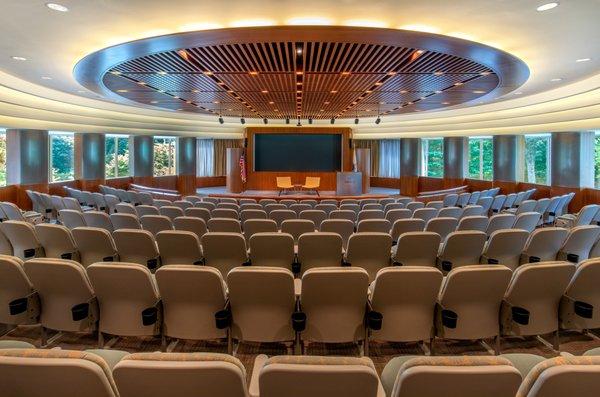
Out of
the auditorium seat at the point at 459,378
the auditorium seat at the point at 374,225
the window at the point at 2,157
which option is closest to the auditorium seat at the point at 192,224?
the auditorium seat at the point at 374,225

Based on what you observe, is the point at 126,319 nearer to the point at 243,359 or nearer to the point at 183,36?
the point at 243,359

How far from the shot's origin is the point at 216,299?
3.02m

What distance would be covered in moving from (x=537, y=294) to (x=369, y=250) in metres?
1.90

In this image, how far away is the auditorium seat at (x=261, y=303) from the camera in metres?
2.87

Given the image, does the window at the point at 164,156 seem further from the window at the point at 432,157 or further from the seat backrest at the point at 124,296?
the seat backrest at the point at 124,296

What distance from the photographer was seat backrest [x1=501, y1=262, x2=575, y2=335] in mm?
2961

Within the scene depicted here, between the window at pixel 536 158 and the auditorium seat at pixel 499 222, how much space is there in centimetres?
1080

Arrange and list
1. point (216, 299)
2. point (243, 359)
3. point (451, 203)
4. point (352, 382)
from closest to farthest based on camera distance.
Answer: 1. point (352, 382)
2. point (216, 299)
3. point (243, 359)
4. point (451, 203)

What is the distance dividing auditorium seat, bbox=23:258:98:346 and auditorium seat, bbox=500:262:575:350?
3221 millimetres

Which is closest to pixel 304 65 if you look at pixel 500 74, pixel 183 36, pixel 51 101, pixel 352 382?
pixel 183 36

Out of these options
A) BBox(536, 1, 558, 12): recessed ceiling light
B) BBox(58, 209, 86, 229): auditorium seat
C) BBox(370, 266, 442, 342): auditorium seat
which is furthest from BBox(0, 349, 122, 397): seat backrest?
BBox(536, 1, 558, 12): recessed ceiling light

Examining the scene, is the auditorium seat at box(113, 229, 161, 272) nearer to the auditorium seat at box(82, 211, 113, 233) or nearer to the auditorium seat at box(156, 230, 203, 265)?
the auditorium seat at box(156, 230, 203, 265)

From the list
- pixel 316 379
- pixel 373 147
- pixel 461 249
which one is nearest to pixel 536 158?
pixel 373 147

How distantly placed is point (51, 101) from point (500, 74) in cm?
1184
